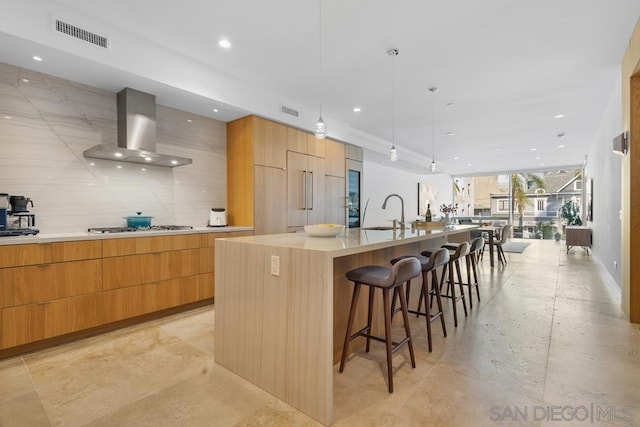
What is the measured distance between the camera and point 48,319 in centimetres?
253

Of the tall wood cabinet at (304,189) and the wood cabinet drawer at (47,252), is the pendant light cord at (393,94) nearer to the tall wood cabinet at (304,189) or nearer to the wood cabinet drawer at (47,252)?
the tall wood cabinet at (304,189)

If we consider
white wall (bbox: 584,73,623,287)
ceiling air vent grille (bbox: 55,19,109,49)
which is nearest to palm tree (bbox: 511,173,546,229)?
white wall (bbox: 584,73,623,287)

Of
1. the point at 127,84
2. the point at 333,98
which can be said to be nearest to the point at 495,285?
the point at 333,98

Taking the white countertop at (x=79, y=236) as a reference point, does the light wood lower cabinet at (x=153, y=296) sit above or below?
below

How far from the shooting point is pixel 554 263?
628cm

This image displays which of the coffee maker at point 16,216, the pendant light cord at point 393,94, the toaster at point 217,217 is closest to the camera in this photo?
the coffee maker at point 16,216

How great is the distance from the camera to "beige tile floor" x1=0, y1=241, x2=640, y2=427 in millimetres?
1687

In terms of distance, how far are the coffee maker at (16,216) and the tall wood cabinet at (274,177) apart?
7.10ft

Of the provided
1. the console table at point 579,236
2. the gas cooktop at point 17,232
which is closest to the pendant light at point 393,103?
the gas cooktop at point 17,232

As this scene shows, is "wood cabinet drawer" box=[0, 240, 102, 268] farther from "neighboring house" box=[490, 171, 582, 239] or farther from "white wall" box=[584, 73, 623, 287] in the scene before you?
"neighboring house" box=[490, 171, 582, 239]

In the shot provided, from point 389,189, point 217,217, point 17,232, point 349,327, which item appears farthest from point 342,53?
point 389,189

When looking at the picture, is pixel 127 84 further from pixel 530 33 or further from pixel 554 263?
pixel 554 263

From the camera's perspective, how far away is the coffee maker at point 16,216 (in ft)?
8.27

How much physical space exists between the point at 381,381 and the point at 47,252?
2784 mm
